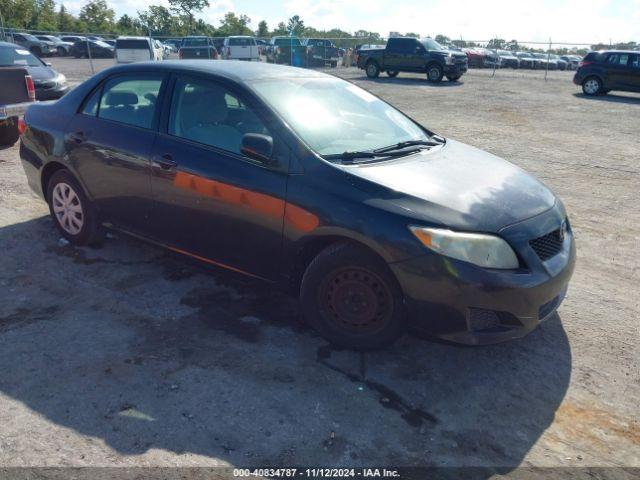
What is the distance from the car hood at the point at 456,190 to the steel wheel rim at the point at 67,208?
2839mm

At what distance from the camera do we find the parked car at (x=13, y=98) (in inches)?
330

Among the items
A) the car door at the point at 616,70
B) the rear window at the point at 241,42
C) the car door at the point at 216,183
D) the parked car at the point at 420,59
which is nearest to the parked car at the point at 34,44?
the rear window at the point at 241,42

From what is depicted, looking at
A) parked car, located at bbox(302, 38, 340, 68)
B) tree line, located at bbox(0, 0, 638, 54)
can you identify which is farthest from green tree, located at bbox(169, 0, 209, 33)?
parked car, located at bbox(302, 38, 340, 68)

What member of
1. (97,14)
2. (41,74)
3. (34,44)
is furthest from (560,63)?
(97,14)

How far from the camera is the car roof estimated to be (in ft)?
13.3

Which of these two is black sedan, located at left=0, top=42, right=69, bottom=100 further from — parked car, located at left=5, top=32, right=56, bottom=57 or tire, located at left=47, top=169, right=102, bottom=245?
parked car, located at left=5, top=32, right=56, bottom=57

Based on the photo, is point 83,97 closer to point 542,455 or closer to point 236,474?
point 236,474

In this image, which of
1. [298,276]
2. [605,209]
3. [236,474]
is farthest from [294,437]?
[605,209]

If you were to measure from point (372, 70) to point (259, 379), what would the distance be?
2465 centimetres

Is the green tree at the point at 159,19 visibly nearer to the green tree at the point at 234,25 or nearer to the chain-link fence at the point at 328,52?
the green tree at the point at 234,25

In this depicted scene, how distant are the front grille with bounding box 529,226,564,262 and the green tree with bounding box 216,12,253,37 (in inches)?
2954

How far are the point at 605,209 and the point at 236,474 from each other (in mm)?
5864

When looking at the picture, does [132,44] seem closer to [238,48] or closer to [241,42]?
[238,48]

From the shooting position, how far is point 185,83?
413cm
